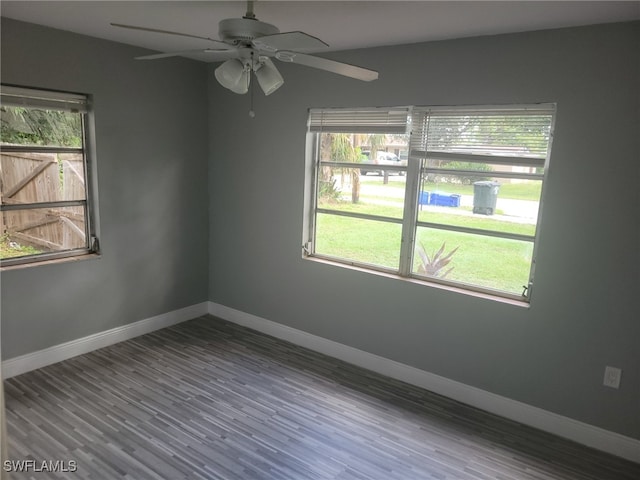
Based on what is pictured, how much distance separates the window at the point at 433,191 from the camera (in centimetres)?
282

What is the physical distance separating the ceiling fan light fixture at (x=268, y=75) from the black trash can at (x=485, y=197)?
60.6 inches

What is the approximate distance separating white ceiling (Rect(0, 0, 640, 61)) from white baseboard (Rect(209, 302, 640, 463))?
2294 mm

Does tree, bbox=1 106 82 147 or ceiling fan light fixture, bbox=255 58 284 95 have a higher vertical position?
ceiling fan light fixture, bbox=255 58 284 95

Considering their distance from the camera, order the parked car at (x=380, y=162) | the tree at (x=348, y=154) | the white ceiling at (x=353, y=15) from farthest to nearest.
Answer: the tree at (x=348, y=154) < the parked car at (x=380, y=162) < the white ceiling at (x=353, y=15)

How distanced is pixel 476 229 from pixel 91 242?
2.93 meters

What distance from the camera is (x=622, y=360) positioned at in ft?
8.34

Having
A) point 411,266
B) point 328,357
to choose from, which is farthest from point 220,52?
point 328,357

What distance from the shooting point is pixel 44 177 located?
323 cm

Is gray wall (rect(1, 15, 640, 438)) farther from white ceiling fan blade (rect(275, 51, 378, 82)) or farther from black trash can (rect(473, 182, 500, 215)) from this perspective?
white ceiling fan blade (rect(275, 51, 378, 82))

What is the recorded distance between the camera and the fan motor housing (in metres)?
1.80

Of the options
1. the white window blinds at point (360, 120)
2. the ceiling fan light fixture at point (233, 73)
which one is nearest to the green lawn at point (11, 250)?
the ceiling fan light fixture at point (233, 73)

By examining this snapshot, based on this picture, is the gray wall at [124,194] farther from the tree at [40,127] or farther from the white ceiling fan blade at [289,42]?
the white ceiling fan blade at [289,42]

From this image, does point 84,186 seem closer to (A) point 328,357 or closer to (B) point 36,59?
(B) point 36,59

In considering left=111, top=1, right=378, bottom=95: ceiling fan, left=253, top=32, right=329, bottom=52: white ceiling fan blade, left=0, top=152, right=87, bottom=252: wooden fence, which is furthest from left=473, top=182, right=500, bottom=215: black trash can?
left=0, top=152, right=87, bottom=252: wooden fence
